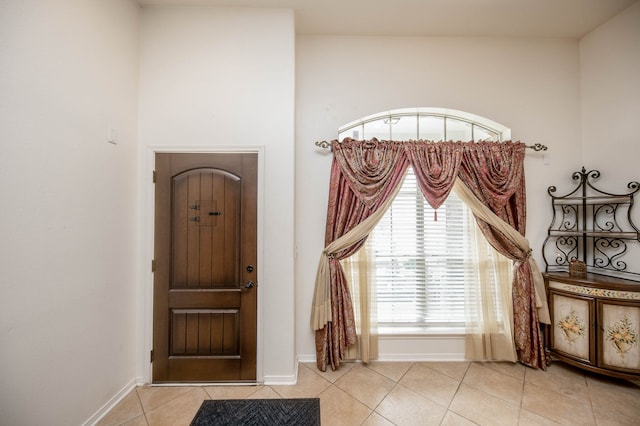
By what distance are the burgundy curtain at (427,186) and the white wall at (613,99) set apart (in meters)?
0.78

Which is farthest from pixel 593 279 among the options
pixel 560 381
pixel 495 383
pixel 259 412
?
pixel 259 412

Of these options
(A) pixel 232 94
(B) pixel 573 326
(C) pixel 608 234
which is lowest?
(B) pixel 573 326

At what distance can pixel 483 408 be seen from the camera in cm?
182

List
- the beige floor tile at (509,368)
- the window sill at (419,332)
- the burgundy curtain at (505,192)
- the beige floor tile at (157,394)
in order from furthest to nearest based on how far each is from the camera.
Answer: the window sill at (419,332) → the burgundy curtain at (505,192) → the beige floor tile at (509,368) → the beige floor tile at (157,394)

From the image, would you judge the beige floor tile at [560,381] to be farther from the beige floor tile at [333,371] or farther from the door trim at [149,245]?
the door trim at [149,245]

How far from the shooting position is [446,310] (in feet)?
8.40

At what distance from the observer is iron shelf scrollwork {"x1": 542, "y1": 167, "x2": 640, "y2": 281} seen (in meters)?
2.17

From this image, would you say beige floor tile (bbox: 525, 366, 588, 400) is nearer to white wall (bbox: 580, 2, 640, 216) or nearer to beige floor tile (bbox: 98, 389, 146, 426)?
white wall (bbox: 580, 2, 640, 216)

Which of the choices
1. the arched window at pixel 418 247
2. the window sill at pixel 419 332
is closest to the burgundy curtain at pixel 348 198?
the arched window at pixel 418 247

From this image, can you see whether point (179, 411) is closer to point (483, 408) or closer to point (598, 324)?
point (483, 408)

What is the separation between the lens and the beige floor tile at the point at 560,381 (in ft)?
6.47

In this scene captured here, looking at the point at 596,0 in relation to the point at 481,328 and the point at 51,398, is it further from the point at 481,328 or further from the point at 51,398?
the point at 51,398

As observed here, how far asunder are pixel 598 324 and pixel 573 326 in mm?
170

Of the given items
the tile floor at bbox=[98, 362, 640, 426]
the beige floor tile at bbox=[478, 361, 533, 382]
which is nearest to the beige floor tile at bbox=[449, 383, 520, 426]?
the tile floor at bbox=[98, 362, 640, 426]
